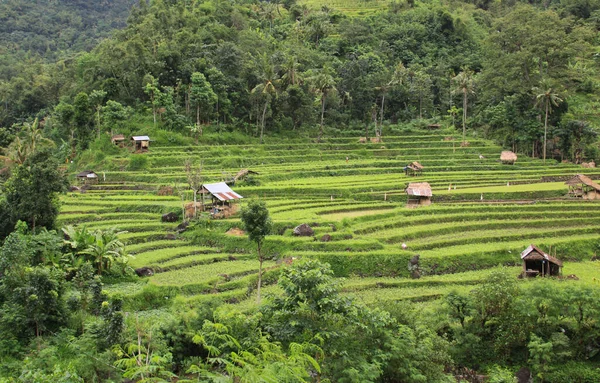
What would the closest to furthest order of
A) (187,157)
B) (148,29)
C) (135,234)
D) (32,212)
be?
(32,212)
(135,234)
(187,157)
(148,29)

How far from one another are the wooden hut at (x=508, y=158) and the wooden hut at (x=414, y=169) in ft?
26.8

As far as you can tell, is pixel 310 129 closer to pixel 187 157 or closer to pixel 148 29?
pixel 187 157

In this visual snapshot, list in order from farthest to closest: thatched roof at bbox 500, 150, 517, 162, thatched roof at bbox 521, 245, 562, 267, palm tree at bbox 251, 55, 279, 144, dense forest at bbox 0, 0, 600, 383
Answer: palm tree at bbox 251, 55, 279, 144
thatched roof at bbox 500, 150, 517, 162
thatched roof at bbox 521, 245, 562, 267
dense forest at bbox 0, 0, 600, 383

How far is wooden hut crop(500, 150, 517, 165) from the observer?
48.7m

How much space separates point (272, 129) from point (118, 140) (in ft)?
55.0

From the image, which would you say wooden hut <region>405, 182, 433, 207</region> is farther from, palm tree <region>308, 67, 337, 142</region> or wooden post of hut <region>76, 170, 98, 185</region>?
wooden post of hut <region>76, 170, 98, 185</region>

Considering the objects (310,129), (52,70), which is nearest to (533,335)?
(310,129)

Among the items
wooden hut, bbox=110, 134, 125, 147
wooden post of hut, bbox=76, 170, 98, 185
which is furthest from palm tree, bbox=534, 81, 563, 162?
wooden post of hut, bbox=76, 170, 98, 185

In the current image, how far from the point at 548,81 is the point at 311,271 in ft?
143

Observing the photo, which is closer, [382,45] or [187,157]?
[187,157]

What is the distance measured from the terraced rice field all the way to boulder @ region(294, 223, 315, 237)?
1.83 feet

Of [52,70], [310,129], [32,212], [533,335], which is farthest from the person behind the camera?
[52,70]

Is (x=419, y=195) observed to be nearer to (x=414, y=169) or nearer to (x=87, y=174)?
(x=414, y=169)

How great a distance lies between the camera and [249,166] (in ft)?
157
